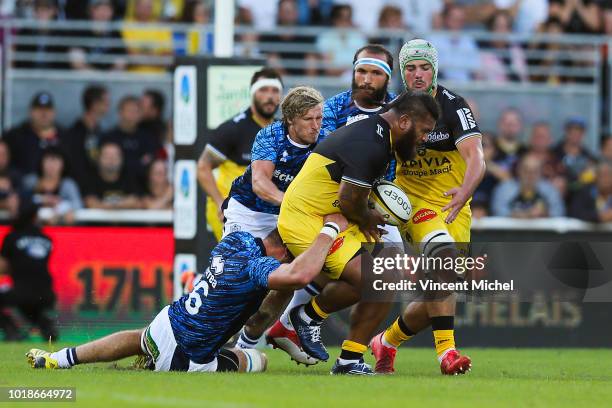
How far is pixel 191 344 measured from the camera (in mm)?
9773

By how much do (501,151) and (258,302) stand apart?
31.4 ft

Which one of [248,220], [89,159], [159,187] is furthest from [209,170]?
[89,159]

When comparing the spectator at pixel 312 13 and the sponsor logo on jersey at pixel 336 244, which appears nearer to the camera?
the sponsor logo on jersey at pixel 336 244

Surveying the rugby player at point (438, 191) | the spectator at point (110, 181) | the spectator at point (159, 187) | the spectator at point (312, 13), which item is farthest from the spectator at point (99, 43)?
the rugby player at point (438, 191)

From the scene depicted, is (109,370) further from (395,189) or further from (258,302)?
(395,189)

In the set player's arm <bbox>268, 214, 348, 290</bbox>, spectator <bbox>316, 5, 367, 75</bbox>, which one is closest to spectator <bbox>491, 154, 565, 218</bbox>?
spectator <bbox>316, 5, 367, 75</bbox>

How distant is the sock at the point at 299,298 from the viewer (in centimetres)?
1106

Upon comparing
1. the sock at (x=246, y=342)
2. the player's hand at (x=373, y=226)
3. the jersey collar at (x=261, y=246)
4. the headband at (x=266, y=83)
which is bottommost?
the sock at (x=246, y=342)

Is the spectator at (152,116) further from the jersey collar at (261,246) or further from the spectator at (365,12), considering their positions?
the jersey collar at (261,246)

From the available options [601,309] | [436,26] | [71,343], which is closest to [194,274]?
[71,343]

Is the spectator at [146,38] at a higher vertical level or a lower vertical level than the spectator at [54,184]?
higher

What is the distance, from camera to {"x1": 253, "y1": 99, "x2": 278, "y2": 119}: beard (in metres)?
13.6

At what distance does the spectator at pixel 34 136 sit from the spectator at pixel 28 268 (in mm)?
1517

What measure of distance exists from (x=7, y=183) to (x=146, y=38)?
367 centimetres
